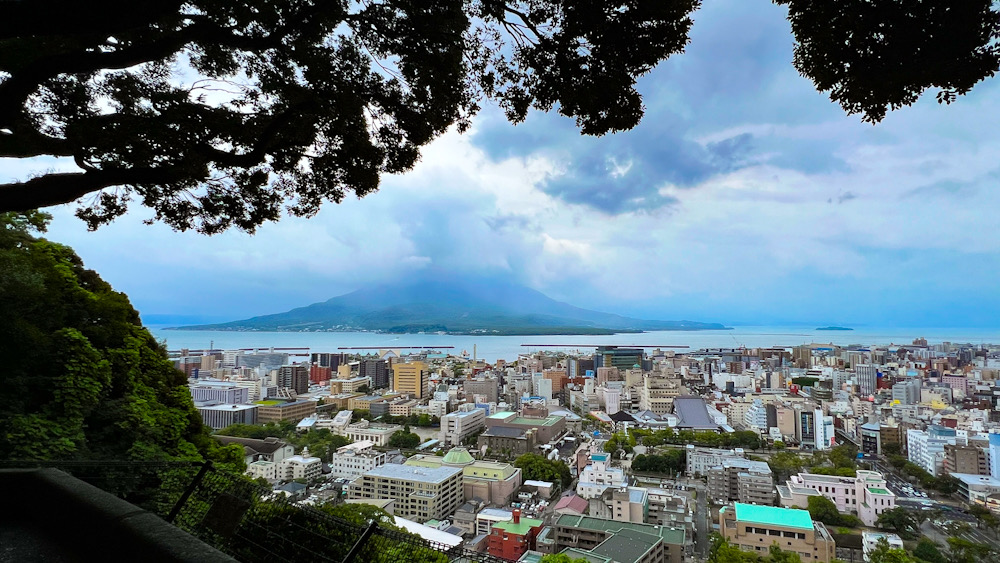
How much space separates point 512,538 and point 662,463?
21.6 ft

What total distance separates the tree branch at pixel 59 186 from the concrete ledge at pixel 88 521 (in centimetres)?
76

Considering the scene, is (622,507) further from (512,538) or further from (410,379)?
(410,379)

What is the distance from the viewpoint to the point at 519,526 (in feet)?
22.8

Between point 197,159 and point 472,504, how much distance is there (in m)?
8.74

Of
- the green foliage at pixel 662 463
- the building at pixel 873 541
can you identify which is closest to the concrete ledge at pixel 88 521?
the building at pixel 873 541

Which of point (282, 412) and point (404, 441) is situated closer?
point (404, 441)

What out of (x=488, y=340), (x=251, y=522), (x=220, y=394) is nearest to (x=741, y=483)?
(x=251, y=522)

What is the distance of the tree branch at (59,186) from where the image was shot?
123 centimetres

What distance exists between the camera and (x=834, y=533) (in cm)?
752

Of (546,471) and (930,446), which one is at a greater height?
(930,446)

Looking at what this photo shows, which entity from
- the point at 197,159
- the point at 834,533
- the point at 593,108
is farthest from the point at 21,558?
the point at 834,533

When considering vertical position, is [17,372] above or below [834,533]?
above

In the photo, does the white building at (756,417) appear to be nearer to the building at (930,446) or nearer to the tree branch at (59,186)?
the building at (930,446)

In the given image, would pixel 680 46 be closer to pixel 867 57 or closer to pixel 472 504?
pixel 867 57
